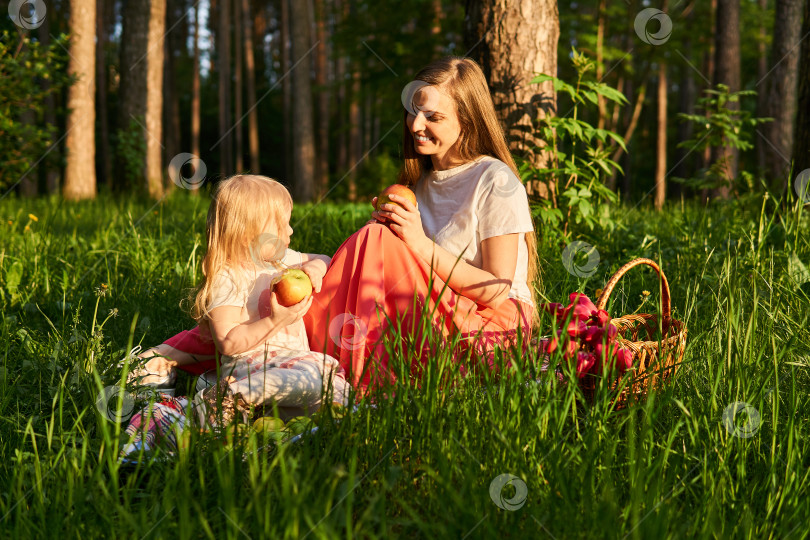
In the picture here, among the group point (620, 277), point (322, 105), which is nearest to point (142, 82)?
point (620, 277)

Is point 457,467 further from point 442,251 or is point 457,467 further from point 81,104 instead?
point 81,104

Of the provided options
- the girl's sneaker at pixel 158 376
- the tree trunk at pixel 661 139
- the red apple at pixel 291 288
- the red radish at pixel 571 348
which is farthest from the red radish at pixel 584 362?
the tree trunk at pixel 661 139

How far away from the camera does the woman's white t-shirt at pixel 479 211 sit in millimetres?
2473

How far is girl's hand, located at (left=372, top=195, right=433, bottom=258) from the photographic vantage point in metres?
2.35

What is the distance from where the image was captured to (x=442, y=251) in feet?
7.98

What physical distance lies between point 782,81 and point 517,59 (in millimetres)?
8582

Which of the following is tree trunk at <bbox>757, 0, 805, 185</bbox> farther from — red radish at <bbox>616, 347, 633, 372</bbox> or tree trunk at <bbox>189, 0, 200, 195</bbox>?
tree trunk at <bbox>189, 0, 200, 195</bbox>

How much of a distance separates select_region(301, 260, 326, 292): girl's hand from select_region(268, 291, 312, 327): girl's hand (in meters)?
0.14

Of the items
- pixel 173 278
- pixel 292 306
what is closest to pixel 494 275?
pixel 292 306

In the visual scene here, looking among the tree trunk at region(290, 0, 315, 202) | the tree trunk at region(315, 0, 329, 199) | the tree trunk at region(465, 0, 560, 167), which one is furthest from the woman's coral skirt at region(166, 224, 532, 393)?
the tree trunk at region(315, 0, 329, 199)

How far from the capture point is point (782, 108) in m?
10.3

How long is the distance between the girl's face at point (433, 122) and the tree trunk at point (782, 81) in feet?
22.7

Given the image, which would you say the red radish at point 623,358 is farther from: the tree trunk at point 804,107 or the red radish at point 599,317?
the tree trunk at point 804,107

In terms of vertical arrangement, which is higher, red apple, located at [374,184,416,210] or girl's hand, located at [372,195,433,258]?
red apple, located at [374,184,416,210]
